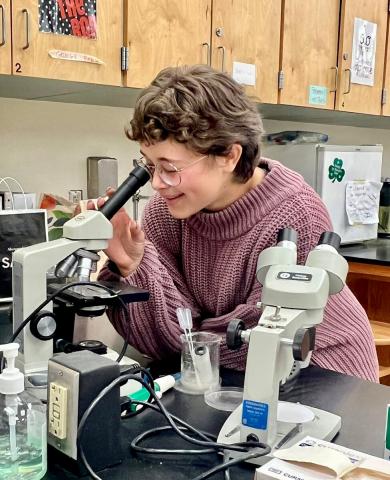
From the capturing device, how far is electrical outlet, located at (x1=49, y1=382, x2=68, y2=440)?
2.45 feet

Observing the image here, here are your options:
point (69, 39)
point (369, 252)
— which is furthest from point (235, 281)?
point (369, 252)

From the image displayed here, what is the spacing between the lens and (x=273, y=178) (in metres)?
1.26

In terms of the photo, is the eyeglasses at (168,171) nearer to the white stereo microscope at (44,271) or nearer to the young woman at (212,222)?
the young woman at (212,222)

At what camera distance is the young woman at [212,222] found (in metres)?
1.12

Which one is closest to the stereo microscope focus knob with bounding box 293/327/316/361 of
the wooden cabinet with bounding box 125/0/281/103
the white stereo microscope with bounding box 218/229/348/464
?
the white stereo microscope with bounding box 218/229/348/464

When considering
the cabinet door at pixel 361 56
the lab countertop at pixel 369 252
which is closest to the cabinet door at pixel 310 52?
the cabinet door at pixel 361 56

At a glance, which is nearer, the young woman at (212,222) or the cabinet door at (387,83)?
the young woman at (212,222)

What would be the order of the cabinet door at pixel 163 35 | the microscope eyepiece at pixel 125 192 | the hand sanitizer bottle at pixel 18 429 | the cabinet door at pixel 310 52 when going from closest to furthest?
the hand sanitizer bottle at pixel 18 429, the microscope eyepiece at pixel 125 192, the cabinet door at pixel 163 35, the cabinet door at pixel 310 52

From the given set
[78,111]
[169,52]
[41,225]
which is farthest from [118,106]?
[41,225]

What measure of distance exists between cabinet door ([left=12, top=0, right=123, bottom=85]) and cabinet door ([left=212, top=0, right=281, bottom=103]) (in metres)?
0.41

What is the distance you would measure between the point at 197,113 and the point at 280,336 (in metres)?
0.51

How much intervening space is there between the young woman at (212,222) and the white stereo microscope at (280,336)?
29 centimetres

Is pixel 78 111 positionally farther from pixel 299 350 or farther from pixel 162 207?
pixel 299 350

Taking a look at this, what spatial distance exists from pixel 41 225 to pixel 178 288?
22.3 inches
